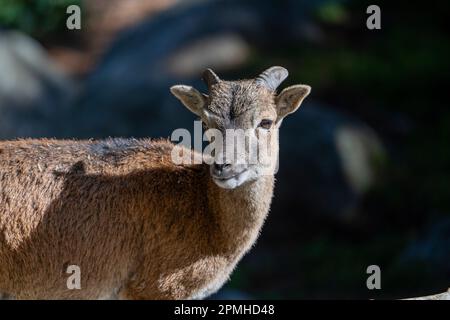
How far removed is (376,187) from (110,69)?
750 centimetres

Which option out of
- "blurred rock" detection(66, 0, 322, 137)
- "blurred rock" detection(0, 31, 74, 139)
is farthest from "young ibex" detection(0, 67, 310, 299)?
"blurred rock" detection(0, 31, 74, 139)

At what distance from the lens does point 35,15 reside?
28344 mm

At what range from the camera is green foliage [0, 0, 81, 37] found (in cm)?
2747

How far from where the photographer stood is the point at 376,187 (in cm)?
2034

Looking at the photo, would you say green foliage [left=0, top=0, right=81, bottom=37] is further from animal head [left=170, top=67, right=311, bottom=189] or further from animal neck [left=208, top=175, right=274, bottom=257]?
animal neck [left=208, top=175, right=274, bottom=257]

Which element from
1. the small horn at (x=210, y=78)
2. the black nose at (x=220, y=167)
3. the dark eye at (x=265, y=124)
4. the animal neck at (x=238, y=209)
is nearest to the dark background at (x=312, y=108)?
the animal neck at (x=238, y=209)

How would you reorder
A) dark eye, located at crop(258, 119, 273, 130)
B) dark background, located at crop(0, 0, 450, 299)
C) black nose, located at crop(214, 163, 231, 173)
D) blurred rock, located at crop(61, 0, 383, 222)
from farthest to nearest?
blurred rock, located at crop(61, 0, 383, 222)
dark background, located at crop(0, 0, 450, 299)
dark eye, located at crop(258, 119, 273, 130)
black nose, located at crop(214, 163, 231, 173)

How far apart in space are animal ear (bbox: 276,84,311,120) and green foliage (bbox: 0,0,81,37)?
17.2 meters

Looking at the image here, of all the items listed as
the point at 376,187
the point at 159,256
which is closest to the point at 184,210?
the point at 159,256

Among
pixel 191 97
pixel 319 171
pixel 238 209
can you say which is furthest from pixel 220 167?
pixel 319 171

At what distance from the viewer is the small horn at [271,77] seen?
1175cm

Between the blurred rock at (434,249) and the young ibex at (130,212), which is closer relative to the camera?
the young ibex at (130,212)

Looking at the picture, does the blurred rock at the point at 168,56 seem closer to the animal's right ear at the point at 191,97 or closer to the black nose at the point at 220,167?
the animal's right ear at the point at 191,97

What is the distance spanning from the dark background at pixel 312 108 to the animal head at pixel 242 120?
4.42m
